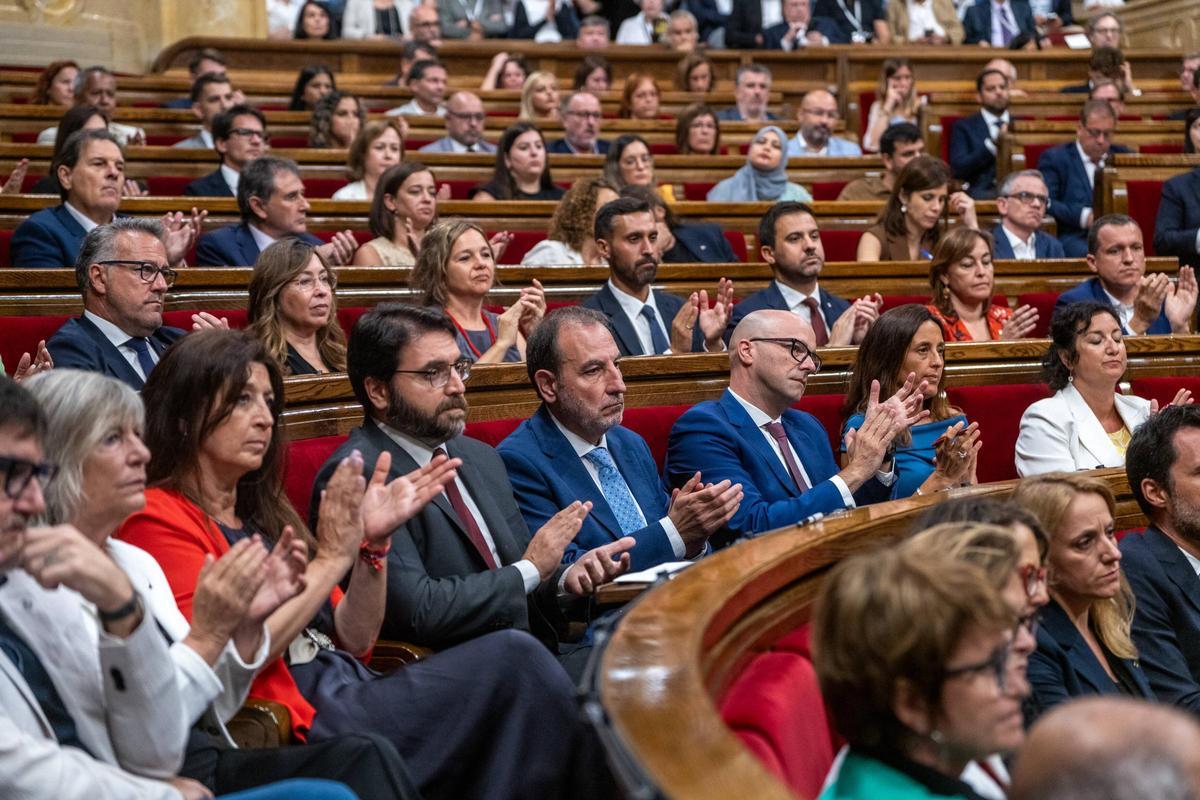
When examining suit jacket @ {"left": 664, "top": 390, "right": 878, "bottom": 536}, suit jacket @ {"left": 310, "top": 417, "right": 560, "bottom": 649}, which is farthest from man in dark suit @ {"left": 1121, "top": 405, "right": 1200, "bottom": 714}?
suit jacket @ {"left": 310, "top": 417, "right": 560, "bottom": 649}

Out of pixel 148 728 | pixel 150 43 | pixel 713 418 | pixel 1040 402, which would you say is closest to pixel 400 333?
pixel 713 418

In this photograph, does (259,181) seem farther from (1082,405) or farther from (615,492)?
(1082,405)

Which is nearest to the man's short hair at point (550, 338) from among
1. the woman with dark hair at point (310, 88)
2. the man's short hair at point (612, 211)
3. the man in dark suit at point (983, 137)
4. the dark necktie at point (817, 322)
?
the man's short hair at point (612, 211)

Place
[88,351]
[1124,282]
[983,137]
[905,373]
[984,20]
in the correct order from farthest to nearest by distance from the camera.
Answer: [984,20], [983,137], [1124,282], [905,373], [88,351]

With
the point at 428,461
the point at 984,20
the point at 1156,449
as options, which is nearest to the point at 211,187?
the point at 428,461

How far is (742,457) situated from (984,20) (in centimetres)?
652

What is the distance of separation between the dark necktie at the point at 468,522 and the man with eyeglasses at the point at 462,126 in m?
3.31

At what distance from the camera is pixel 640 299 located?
3.59m

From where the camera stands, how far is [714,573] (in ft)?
5.03

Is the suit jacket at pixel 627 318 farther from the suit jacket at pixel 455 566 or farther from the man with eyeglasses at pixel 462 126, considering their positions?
the man with eyeglasses at pixel 462 126

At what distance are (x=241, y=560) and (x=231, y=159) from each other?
3286mm

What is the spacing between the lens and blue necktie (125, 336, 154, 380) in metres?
2.73

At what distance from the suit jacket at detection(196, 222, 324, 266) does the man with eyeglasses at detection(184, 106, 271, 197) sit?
32.4 inches

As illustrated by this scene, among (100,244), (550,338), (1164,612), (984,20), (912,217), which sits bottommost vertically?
(1164,612)
